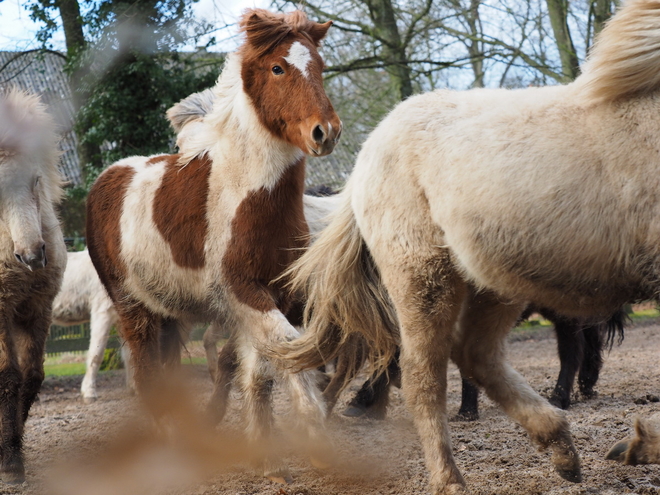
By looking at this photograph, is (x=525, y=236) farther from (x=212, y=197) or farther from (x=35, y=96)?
(x=35, y=96)

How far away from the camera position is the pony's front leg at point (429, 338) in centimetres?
326

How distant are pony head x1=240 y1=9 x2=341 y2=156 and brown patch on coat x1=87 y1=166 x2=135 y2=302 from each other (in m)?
1.34

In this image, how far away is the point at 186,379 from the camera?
5609mm

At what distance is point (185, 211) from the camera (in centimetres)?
450

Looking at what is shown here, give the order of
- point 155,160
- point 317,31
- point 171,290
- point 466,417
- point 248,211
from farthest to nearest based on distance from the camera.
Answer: point 466,417, point 155,160, point 171,290, point 317,31, point 248,211

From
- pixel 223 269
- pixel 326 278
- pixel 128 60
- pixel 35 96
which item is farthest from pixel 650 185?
pixel 128 60

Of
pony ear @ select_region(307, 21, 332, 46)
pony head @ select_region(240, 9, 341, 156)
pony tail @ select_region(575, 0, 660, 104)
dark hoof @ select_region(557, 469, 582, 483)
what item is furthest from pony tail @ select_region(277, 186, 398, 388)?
pony tail @ select_region(575, 0, 660, 104)

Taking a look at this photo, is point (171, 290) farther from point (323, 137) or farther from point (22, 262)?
point (323, 137)

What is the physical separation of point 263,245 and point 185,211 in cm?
62

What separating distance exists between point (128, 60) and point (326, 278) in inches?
351

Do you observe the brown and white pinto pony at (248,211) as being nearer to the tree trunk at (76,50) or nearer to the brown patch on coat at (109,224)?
the brown patch on coat at (109,224)

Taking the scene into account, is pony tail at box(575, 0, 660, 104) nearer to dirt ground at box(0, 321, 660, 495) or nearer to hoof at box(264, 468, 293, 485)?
dirt ground at box(0, 321, 660, 495)

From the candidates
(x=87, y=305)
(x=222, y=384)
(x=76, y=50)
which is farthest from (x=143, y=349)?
(x=76, y=50)

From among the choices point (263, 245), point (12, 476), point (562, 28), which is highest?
point (562, 28)
